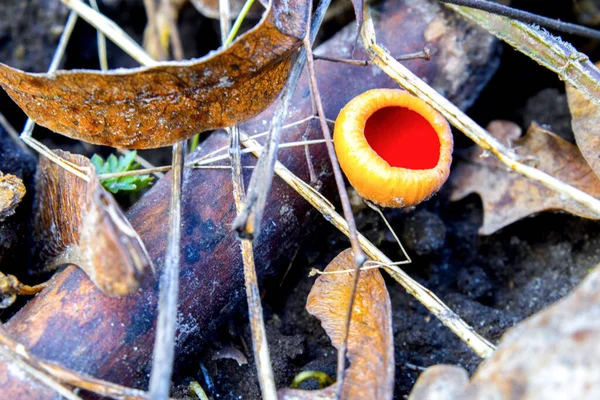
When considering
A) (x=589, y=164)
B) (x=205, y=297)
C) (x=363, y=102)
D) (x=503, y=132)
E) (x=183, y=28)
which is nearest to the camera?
(x=205, y=297)

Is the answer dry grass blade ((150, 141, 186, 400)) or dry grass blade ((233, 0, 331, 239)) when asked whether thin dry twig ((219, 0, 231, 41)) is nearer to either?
dry grass blade ((233, 0, 331, 239))

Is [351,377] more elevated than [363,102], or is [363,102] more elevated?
[363,102]

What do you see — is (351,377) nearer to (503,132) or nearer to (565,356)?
(565,356)

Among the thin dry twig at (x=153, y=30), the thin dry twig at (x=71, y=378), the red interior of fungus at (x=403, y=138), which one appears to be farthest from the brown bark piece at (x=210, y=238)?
the thin dry twig at (x=153, y=30)

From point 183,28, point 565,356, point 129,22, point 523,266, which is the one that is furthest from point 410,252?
point 129,22

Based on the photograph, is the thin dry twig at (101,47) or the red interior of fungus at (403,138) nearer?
the red interior of fungus at (403,138)

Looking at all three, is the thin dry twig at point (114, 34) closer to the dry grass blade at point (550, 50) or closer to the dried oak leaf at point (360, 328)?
the dried oak leaf at point (360, 328)
